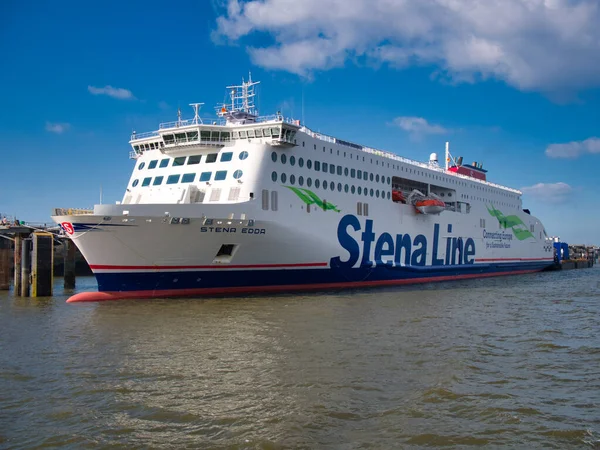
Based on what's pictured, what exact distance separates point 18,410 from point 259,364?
12.3 ft

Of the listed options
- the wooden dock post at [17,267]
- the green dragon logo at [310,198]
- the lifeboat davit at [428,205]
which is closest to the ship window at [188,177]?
the green dragon logo at [310,198]

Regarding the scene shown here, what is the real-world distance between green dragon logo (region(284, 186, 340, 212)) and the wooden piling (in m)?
10.9

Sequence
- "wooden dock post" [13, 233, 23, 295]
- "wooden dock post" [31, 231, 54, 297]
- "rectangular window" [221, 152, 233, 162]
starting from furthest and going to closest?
"wooden dock post" [13, 233, 23, 295], "rectangular window" [221, 152, 233, 162], "wooden dock post" [31, 231, 54, 297]

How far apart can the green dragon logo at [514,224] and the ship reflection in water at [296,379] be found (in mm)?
23744

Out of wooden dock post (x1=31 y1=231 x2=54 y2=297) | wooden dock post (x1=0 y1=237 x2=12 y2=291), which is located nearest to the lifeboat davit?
wooden dock post (x1=31 y1=231 x2=54 y2=297)

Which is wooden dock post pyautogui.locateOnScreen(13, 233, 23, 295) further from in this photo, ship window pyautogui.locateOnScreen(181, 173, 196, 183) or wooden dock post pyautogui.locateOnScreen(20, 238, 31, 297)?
ship window pyautogui.locateOnScreen(181, 173, 196, 183)

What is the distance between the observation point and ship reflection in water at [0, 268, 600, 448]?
5848 mm

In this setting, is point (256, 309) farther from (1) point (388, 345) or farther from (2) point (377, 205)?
(2) point (377, 205)

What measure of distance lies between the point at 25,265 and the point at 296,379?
55.1 ft

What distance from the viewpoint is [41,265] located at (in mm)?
20062

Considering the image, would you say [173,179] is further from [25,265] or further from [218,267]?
[25,265]

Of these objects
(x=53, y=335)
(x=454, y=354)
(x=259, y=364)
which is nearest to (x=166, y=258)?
(x=53, y=335)

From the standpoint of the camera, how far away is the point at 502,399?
23.1ft

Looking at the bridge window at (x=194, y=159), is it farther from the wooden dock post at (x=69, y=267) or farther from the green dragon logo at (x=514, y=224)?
the green dragon logo at (x=514, y=224)
